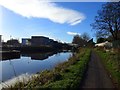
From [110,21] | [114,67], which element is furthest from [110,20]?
[114,67]

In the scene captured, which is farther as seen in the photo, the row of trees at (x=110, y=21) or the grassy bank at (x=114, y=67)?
the row of trees at (x=110, y=21)

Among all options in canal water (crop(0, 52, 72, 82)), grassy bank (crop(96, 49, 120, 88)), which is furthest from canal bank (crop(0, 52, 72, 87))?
grassy bank (crop(96, 49, 120, 88))

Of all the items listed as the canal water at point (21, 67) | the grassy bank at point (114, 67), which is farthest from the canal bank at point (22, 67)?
the grassy bank at point (114, 67)

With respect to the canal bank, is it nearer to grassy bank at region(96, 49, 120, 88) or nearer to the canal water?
the canal water

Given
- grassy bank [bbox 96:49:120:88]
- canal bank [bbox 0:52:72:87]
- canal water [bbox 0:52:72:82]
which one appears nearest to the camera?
grassy bank [bbox 96:49:120:88]

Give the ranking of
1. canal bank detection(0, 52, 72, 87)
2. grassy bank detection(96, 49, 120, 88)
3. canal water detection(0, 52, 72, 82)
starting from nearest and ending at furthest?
grassy bank detection(96, 49, 120, 88) < canal bank detection(0, 52, 72, 87) < canal water detection(0, 52, 72, 82)

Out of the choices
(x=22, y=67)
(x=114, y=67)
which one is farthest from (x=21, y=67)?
(x=114, y=67)

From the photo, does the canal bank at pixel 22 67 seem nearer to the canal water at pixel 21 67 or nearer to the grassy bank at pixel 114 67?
the canal water at pixel 21 67

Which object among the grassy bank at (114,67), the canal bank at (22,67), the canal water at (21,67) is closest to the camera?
the grassy bank at (114,67)

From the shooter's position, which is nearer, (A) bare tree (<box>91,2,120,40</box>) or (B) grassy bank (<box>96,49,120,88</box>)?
(B) grassy bank (<box>96,49,120,88</box>)

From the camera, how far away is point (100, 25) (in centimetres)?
5906

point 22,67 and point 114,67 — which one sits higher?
point 114,67

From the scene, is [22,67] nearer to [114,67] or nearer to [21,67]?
[21,67]

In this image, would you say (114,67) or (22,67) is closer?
(114,67)
